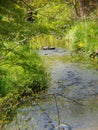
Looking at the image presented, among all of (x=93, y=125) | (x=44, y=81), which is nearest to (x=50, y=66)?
(x=44, y=81)

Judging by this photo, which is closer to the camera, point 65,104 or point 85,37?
point 65,104

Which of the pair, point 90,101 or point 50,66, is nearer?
point 90,101

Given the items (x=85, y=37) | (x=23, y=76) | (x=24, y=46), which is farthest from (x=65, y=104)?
(x=85, y=37)

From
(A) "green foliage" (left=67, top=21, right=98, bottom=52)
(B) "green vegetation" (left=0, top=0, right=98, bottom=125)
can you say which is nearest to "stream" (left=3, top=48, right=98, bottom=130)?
(B) "green vegetation" (left=0, top=0, right=98, bottom=125)

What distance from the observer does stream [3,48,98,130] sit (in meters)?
8.05

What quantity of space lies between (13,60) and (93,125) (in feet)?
7.12

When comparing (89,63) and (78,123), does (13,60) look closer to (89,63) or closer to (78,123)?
(78,123)

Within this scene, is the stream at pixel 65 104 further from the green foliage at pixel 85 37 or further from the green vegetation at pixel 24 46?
the green foliage at pixel 85 37

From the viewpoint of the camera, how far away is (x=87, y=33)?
17.4 m

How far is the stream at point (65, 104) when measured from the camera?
8.05 metres

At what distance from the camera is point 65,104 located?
985cm

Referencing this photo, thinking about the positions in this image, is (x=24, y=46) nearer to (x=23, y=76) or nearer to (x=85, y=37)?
(x=23, y=76)

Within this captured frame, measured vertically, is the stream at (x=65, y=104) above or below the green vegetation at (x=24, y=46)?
below

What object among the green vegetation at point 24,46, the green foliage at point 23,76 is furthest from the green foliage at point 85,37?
the green foliage at point 23,76
